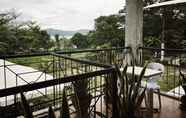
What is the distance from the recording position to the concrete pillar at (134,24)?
4.30 meters

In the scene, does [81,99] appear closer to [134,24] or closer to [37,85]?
[37,85]

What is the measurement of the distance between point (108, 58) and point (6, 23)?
5408mm

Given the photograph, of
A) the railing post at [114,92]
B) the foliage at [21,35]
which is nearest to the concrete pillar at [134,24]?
the railing post at [114,92]

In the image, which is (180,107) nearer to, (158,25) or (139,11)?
(139,11)

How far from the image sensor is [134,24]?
171 inches

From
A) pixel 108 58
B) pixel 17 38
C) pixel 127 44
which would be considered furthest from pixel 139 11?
pixel 17 38

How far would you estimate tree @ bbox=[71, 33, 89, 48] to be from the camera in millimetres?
8245

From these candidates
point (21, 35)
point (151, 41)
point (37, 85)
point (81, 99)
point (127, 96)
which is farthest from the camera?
point (151, 41)

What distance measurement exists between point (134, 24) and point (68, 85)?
7.51 ft

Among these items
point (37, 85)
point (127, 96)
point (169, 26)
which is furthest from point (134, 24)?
point (169, 26)

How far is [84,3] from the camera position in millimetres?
7980

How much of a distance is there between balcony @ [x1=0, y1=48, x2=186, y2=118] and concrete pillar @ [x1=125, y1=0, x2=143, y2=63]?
0.50ft

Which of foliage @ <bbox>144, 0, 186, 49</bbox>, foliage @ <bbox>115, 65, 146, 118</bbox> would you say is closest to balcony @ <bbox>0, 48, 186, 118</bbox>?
foliage @ <bbox>115, 65, 146, 118</bbox>

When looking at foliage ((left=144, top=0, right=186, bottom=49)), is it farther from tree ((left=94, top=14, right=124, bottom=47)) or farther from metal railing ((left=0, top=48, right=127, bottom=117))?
metal railing ((left=0, top=48, right=127, bottom=117))
